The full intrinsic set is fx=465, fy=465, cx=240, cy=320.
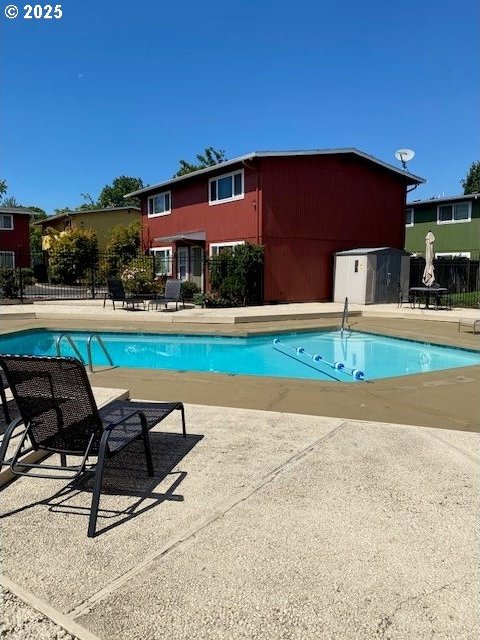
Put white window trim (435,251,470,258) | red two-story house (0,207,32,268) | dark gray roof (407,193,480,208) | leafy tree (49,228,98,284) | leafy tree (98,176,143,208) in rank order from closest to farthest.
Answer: dark gray roof (407,193,480,208)
white window trim (435,251,470,258)
leafy tree (49,228,98,284)
red two-story house (0,207,32,268)
leafy tree (98,176,143,208)

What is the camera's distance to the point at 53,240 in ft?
104

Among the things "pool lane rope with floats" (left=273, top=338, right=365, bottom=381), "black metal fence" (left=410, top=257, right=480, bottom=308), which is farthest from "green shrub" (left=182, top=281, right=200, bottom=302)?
"black metal fence" (left=410, top=257, right=480, bottom=308)

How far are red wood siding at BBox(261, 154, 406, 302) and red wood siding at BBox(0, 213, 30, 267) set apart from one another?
65.0 ft

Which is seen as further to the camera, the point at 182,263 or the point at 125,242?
the point at 125,242

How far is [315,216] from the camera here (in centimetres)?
1814

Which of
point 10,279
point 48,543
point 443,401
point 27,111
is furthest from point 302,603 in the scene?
point 10,279

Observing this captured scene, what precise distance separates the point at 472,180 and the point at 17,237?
53.6 metres

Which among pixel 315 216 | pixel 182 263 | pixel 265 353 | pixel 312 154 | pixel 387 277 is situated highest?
pixel 312 154

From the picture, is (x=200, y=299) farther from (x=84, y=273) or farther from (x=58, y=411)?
(x=84, y=273)

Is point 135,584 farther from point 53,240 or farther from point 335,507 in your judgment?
point 53,240

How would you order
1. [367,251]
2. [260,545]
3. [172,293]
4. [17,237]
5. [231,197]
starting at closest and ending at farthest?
1. [260,545]
2. [172,293]
3. [367,251]
4. [231,197]
5. [17,237]

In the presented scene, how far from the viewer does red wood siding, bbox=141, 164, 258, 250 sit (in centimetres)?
1738

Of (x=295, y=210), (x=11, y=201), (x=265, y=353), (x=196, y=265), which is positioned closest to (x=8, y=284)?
(x=196, y=265)

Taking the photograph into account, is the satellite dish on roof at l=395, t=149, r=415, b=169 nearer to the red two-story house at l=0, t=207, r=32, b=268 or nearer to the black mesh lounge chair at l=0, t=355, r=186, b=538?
the black mesh lounge chair at l=0, t=355, r=186, b=538
